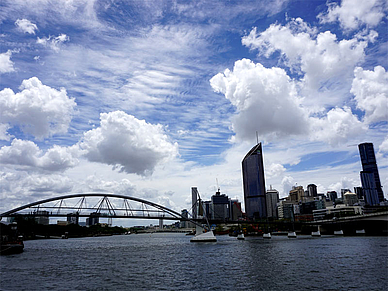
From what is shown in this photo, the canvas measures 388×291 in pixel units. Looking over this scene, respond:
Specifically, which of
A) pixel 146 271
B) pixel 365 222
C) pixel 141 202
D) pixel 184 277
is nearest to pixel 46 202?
pixel 141 202

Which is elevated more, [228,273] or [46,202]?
[46,202]

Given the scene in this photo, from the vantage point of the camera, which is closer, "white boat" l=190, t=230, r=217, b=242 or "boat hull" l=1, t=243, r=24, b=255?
"boat hull" l=1, t=243, r=24, b=255

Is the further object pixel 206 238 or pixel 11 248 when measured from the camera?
pixel 206 238

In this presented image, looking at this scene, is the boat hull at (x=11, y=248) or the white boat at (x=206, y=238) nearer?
the boat hull at (x=11, y=248)

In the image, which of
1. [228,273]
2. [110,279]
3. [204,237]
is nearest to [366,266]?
[228,273]

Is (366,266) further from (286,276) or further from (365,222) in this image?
(365,222)

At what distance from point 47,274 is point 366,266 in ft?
174

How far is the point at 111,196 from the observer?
429ft

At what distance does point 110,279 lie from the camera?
142ft

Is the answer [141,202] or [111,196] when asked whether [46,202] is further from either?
[141,202]

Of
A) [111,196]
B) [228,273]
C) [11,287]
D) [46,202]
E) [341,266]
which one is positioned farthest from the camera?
[111,196]

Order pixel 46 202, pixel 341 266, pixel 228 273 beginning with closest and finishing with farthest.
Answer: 1. pixel 228 273
2. pixel 341 266
3. pixel 46 202

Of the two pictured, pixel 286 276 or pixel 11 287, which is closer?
pixel 11 287

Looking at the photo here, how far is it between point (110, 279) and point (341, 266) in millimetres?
38570
